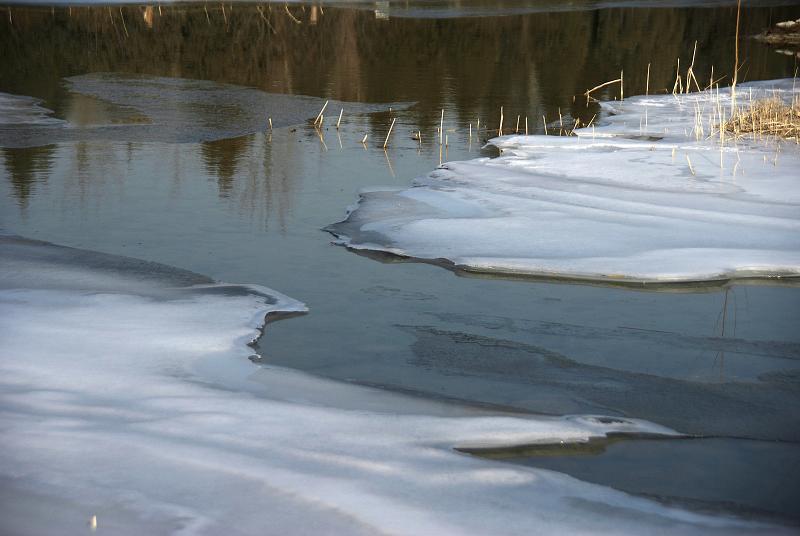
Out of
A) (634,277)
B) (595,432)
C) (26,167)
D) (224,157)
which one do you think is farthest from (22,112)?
(595,432)

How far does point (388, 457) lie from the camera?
3.79 m

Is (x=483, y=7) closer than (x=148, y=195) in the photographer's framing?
No

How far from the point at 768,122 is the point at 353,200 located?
→ 4.69 m

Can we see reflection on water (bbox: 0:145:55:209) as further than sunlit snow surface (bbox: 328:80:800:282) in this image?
Yes

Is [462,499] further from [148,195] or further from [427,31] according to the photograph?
[427,31]

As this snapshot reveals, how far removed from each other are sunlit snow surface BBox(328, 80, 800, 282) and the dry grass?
0.63 ft

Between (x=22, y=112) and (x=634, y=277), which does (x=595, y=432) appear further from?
(x=22, y=112)

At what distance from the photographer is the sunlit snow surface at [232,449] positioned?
3.32m

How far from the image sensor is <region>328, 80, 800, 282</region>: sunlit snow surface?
6.45 metres

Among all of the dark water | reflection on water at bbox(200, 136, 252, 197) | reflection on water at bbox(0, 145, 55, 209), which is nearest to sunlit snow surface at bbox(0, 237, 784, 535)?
the dark water

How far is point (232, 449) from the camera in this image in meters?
3.80

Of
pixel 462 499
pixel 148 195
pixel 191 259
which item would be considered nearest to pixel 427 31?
pixel 148 195

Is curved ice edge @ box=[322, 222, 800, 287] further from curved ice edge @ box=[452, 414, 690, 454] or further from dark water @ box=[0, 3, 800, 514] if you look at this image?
curved ice edge @ box=[452, 414, 690, 454]

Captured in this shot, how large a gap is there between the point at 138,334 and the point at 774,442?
2988 millimetres
